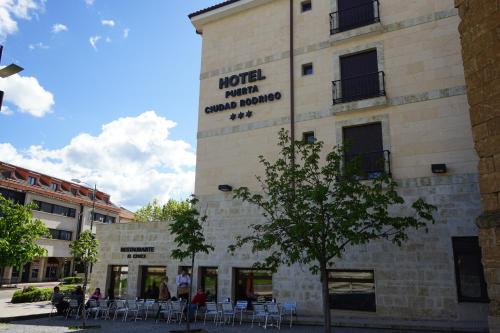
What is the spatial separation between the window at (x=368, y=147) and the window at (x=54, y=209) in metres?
37.5

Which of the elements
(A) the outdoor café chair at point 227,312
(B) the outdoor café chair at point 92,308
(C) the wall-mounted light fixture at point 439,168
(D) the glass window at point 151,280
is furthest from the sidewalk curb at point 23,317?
(C) the wall-mounted light fixture at point 439,168

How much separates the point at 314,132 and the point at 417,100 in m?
4.03

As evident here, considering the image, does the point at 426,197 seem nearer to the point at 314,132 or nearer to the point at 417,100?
the point at 417,100

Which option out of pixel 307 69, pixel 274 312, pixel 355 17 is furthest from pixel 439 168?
pixel 274 312

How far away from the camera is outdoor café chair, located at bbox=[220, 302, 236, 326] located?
14.4 m

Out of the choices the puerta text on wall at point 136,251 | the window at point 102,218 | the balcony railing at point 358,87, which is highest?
the balcony railing at point 358,87

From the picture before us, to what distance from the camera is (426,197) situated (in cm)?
1391

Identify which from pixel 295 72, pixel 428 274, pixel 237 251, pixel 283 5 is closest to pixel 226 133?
pixel 295 72

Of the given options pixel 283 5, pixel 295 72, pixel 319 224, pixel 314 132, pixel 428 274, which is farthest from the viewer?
pixel 283 5

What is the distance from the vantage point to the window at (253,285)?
1627cm

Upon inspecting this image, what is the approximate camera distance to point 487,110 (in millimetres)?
7953

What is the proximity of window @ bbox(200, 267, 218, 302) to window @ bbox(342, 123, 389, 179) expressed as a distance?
7.60 m

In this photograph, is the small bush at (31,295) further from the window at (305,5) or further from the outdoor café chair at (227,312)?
the window at (305,5)

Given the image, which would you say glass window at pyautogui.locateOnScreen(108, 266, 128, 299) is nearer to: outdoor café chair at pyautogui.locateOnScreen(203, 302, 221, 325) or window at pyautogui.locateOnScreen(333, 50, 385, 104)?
outdoor café chair at pyautogui.locateOnScreen(203, 302, 221, 325)
